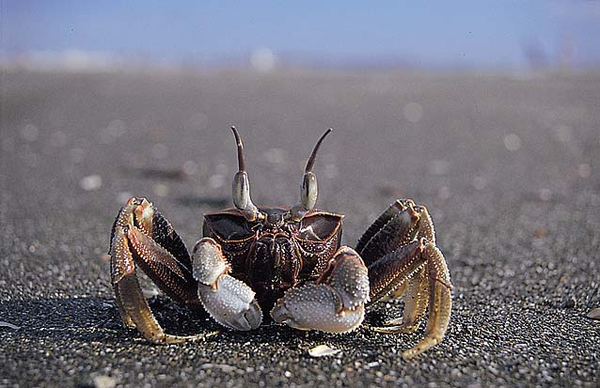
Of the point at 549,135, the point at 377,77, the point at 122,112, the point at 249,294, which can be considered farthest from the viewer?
the point at 377,77

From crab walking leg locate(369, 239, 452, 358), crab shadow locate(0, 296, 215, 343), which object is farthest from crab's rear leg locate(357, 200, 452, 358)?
crab shadow locate(0, 296, 215, 343)

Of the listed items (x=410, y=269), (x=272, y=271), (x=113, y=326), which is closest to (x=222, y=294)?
(x=272, y=271)

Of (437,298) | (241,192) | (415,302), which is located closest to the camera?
(437,298)

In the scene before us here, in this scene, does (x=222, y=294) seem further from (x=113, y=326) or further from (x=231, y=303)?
(x=113, y=326)

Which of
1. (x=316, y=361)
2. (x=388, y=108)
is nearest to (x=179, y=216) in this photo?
(x=316, y=361)

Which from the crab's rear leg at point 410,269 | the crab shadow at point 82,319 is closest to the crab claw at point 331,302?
the crab's rear leg at point 410,269

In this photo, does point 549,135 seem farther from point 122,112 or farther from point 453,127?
point 122,112

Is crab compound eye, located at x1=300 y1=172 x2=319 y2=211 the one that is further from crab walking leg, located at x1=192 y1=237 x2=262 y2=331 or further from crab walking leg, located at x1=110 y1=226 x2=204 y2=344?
crab walking leg, located at x1=110 y1=226 x2=204 y2=344
